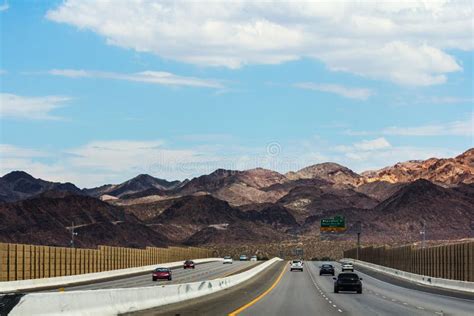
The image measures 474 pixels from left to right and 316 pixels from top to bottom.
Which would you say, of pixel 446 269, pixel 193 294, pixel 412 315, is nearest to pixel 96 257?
pixel 446 269

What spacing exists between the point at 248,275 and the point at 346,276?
2526cm

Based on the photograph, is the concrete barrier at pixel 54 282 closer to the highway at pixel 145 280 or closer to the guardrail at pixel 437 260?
the highway at pixel 145 280

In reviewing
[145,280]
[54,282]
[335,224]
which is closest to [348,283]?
[54,282]

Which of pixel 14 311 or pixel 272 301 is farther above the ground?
pixel 14 311

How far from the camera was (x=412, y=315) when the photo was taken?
109 ft

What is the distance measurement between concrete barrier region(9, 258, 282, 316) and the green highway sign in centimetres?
12226

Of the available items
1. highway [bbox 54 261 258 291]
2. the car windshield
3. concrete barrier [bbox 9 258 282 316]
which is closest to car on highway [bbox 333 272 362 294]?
the car windshield

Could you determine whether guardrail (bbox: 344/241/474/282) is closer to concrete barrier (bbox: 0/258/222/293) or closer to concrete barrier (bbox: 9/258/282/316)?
concrete barrier (bbox: 9/258/282/316)

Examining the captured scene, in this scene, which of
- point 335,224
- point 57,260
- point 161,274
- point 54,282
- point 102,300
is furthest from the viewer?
point 335,224

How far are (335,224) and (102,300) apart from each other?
143390 millimetres

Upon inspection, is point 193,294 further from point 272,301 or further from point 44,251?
point 44,251

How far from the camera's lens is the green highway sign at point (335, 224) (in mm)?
167837

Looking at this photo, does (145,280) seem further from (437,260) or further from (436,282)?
(437,260)

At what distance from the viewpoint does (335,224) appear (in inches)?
6624
